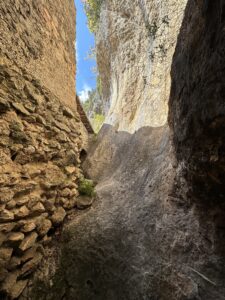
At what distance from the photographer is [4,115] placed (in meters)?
2.23

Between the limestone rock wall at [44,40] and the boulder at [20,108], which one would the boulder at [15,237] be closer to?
the boulder at [20,108]

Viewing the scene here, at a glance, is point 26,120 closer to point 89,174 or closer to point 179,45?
point 179,45

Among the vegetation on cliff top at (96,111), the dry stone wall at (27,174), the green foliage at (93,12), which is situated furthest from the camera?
the vegetation on cliff top at (96,111)

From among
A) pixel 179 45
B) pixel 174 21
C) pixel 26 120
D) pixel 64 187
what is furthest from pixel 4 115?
pixel 174 21

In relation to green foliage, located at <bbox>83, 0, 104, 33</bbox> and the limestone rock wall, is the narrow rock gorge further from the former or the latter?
green foliage, located at <bbox>83, 0, 104, 33</bbox>

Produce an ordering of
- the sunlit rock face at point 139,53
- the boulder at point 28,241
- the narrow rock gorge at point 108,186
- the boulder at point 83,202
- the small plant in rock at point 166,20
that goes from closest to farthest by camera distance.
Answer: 1. the narrow rock gorge at point 108,186
2. the boulder at point 28,241
3. the boulder at point 83,202
4. the sunlit rock face at point 139,53
5. the small plant in rock at point 166,20

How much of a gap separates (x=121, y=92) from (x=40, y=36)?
4.03 metres

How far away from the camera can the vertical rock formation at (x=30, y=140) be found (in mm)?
2109

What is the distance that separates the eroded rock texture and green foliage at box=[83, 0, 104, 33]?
852 centimetres

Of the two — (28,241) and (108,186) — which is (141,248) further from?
(108,186)

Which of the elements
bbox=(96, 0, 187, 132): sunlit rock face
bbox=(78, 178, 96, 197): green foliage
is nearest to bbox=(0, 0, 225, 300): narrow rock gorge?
bbox=(78, 178, 96, 197): green foliage

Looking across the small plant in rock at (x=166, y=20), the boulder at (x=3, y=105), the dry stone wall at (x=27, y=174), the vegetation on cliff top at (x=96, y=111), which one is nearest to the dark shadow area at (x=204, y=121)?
the dry stone wall at (x=27, y=174)

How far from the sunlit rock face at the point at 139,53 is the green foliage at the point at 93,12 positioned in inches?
22.9

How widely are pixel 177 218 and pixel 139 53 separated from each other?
5.73 m
